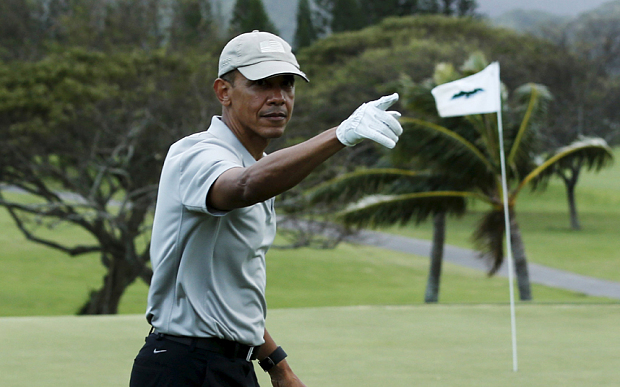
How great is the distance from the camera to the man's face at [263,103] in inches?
92.0

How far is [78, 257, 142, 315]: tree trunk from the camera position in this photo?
63.8ft

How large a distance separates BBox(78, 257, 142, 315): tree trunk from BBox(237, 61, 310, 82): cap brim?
1752 cm

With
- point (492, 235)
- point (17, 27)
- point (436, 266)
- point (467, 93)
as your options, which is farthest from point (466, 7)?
point (467, 93)

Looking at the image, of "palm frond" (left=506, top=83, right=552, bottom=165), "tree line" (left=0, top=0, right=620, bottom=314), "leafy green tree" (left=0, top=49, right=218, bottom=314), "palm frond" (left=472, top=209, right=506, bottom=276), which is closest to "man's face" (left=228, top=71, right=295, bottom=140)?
"tree line" (left=0, top=0, right=620, bottom=314)

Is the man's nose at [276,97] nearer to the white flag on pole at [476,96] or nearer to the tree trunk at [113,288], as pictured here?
the white flag on pole at [476,96]

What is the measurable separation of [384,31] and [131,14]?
2356 centimetres

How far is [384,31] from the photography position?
4497 centimetres

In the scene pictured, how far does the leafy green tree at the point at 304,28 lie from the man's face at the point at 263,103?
50.9 m

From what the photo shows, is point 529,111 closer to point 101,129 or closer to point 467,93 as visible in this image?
point 467,93

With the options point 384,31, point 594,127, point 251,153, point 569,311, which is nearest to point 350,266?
point 594,127

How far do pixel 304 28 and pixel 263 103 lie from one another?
173 feet

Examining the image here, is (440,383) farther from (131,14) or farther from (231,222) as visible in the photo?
(131,14)

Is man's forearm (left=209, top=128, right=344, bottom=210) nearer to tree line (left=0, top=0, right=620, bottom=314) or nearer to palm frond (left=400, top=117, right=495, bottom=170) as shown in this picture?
tree line (left=0, top=0, right=620, bottom=314)

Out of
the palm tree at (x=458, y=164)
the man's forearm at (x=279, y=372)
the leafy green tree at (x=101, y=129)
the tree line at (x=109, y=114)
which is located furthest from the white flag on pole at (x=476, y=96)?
the leafy green tree at (x=101, y=129)
